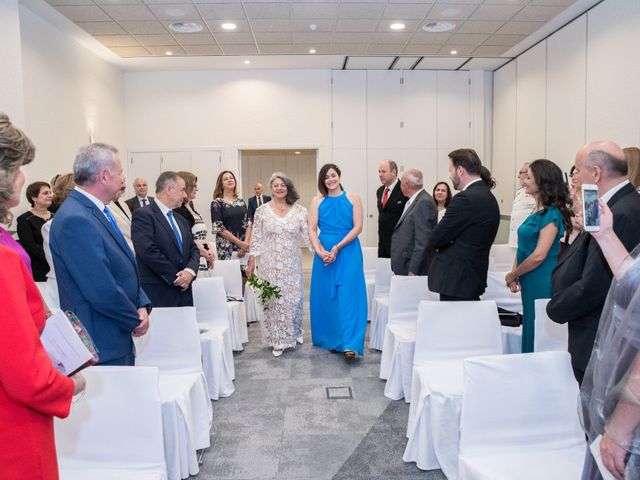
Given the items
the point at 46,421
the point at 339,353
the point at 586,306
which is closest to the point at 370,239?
the point at 339,353

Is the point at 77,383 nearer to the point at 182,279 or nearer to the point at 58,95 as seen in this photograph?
the point at 182,279

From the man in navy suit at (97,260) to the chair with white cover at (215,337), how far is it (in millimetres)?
1357

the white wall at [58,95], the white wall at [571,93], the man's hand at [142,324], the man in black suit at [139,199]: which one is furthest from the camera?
the man in black suit at [139,199]

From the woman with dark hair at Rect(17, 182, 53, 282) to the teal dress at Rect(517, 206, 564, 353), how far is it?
3.95 metres

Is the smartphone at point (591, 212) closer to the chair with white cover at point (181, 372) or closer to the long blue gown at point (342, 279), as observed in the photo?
the chair with white cover at point (181, 372)

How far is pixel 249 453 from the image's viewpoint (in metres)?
3.01

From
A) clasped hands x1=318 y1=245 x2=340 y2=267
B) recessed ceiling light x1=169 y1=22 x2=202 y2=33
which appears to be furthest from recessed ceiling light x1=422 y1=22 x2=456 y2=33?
clasped hands x1=318 y1=245 x2=340 y2=267

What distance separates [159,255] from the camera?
10.9 feet

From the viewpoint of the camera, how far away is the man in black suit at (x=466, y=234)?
3221 mm

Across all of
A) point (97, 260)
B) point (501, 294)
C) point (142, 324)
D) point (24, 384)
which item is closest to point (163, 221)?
point (142, 324)

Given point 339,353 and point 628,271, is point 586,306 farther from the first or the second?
point 339,353

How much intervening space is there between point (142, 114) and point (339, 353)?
20.7ft

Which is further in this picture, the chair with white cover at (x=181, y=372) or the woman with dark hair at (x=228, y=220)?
the woman with dark hair at (x=228, y=220)

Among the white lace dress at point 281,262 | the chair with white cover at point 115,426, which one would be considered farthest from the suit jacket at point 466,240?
the chair with white cover at point 115,426
